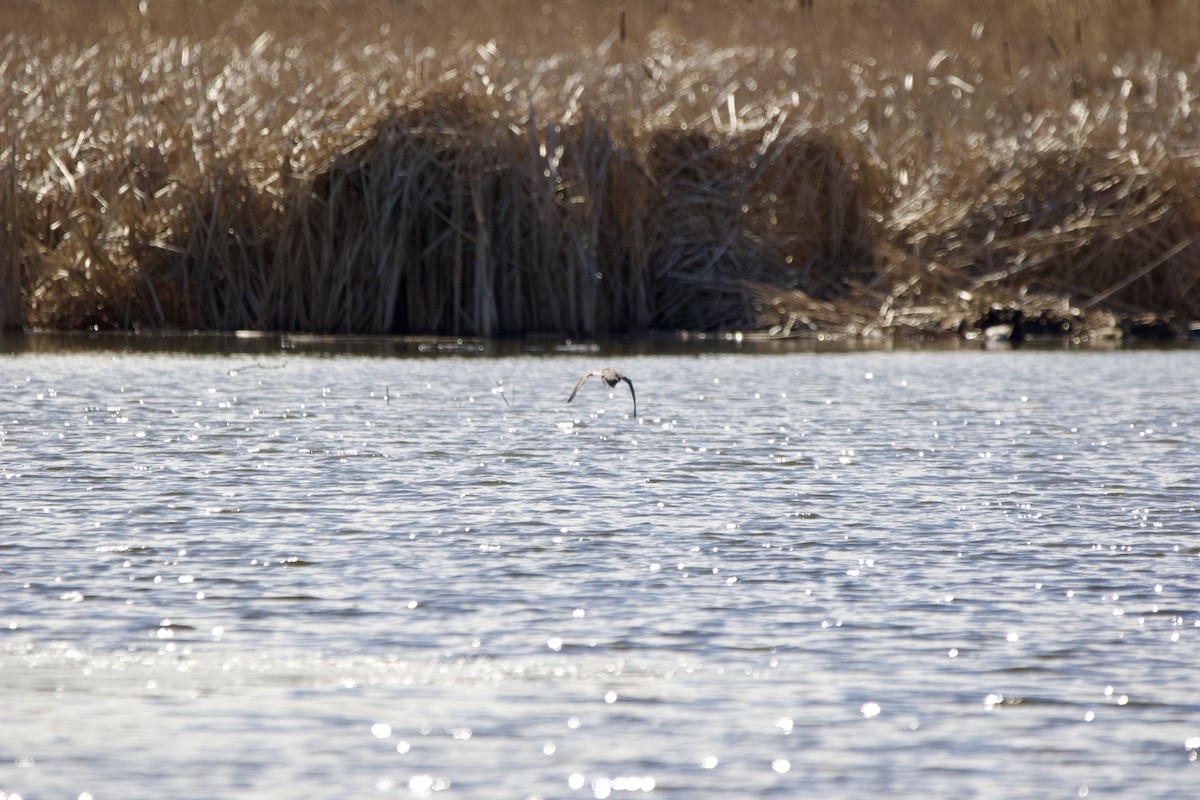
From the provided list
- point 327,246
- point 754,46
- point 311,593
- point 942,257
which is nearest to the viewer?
point 311,593

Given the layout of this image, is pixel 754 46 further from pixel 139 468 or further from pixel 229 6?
pixel 139 468

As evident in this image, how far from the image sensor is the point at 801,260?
58.5ft

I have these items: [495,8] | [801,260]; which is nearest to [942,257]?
[801,260]

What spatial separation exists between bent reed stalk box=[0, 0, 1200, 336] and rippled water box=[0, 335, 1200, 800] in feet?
20.5

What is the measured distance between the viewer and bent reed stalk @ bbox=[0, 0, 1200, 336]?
1614 cm

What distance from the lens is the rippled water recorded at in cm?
389

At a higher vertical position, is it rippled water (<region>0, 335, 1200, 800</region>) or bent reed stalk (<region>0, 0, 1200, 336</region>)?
bent reed stalk (<region>0, 0, 1200, 336</region>)

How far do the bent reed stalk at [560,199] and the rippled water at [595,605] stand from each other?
6262mm

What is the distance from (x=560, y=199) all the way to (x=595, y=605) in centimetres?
1117

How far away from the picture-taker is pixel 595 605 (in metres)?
5.29

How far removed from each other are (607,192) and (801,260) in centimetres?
233

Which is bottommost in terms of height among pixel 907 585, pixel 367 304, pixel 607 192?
pixel 907 585

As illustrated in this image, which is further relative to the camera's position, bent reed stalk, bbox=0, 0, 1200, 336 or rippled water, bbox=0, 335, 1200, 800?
bent reed stalk, bbox=0, 0, 1200, 336

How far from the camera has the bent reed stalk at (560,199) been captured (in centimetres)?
1614
